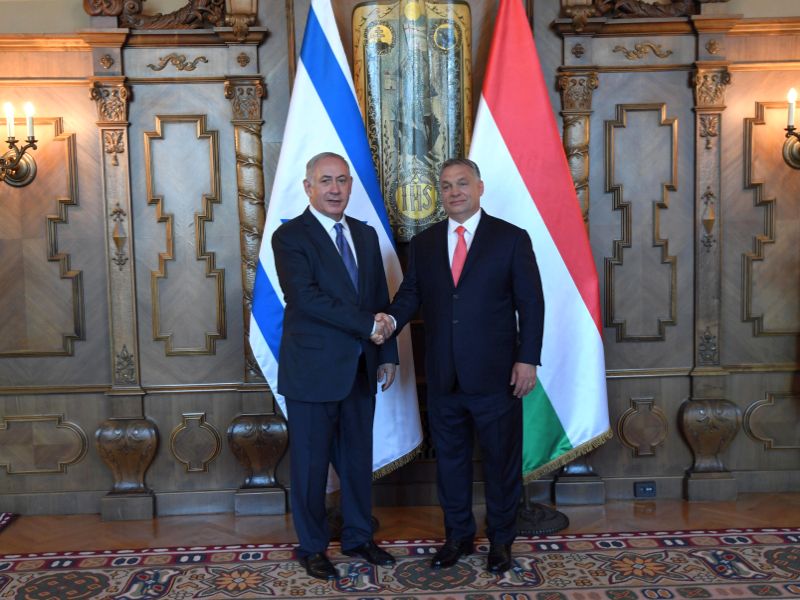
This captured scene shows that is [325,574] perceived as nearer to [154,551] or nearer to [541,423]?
[154,551]

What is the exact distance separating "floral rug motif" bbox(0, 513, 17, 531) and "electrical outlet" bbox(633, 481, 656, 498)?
3.24m

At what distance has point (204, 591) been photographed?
9.52ft

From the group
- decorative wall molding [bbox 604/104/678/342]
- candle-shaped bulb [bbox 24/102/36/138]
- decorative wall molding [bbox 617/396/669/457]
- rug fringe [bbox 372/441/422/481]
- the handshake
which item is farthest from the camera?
decorative wall molding [bbox 617/396/669/457]

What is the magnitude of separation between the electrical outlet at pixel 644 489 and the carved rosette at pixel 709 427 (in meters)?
0.22

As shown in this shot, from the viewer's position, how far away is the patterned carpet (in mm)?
2818

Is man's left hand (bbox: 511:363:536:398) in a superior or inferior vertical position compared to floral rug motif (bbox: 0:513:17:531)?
superior

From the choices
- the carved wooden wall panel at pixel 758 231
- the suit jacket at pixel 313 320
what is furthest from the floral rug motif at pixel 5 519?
the carved wooden wall panel at pixel 758 231

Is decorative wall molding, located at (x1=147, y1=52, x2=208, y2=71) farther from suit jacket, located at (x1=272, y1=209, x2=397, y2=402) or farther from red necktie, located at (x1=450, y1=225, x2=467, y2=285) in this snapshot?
red necktie, located at (x1=450, y1=225, x2=467, y2=285)

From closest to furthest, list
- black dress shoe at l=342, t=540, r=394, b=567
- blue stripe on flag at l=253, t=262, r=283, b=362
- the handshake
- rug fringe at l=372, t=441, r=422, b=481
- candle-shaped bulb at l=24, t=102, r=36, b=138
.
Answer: the handshake → black dress shoe at l=342, t=540, r=394, b=567 → blue stripe on flag at l=253, t=262, r=283, b=362 → rug fringe at l=372, t=441, r=422, b=481 → candle-shaped bulb at l=24, t=102, r=36, b=138

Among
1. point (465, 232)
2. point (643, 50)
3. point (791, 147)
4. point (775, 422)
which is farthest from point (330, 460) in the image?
point (791, 147)

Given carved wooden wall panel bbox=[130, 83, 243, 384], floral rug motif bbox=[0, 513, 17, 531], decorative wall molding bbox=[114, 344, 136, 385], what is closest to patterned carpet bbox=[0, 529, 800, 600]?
floral rug motif bbox=[0, 513, 17, 531]

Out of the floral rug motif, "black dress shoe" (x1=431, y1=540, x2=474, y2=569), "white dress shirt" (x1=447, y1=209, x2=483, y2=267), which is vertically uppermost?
"white dress shirt" (x1=447, y1=209, x2=483, y2=267)

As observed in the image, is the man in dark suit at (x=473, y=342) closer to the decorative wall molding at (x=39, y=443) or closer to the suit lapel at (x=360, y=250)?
the suit lapel at (x=360, y=250)

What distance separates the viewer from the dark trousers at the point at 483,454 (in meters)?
2.93
